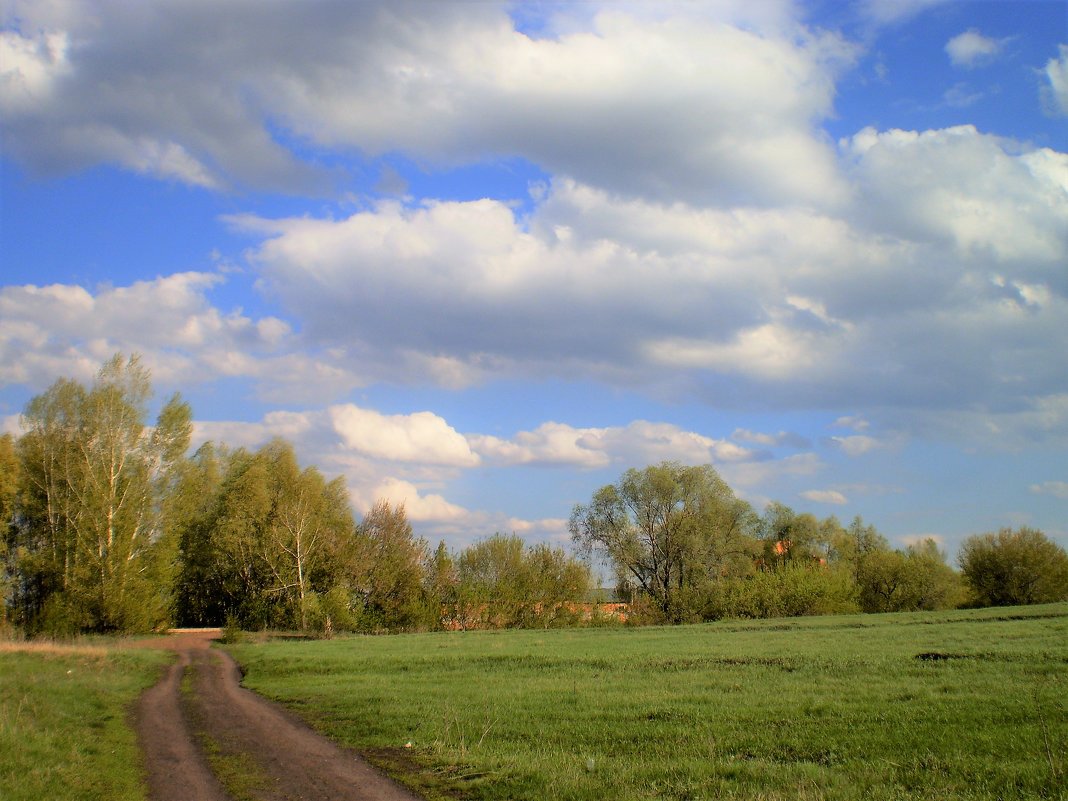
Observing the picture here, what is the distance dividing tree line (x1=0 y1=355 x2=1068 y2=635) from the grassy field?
97.7 feet

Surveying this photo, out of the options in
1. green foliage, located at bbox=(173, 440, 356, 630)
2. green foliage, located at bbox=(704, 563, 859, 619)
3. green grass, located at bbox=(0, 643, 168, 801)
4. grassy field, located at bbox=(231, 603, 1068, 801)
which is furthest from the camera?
green foliage, located at bbox=(704, 563, 859, 619)

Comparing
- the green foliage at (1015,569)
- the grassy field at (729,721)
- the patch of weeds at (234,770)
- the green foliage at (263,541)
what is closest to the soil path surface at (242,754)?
the patch of weeds at (234,770)

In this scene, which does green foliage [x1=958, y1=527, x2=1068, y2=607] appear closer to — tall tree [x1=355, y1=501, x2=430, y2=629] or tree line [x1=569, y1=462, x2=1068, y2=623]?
tree line [x1=569, y1=462, x2=1068, y2=623]

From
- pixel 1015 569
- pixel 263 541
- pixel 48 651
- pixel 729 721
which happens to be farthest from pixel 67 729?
pixel 1015 569

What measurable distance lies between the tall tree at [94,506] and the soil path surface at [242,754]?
91.0 feet

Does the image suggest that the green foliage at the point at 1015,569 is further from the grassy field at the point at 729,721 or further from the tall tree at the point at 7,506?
the tall tree at the point at 7,506

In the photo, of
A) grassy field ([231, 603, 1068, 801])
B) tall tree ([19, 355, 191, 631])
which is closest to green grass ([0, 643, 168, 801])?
grassy field ([231, 603, 1068, 801])

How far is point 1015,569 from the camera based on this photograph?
247 ft

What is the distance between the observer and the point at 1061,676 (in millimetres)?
16281

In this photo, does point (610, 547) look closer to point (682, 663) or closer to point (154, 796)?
point (682, 663)

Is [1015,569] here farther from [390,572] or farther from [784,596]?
[390,572]

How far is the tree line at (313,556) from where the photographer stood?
48.5m

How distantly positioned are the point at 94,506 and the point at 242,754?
42079 millimetres

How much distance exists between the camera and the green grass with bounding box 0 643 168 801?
10.9m
